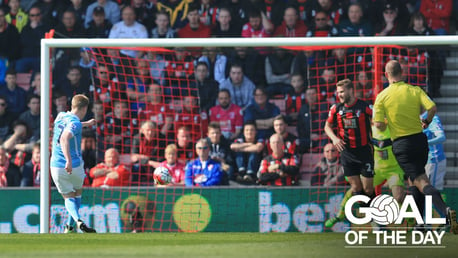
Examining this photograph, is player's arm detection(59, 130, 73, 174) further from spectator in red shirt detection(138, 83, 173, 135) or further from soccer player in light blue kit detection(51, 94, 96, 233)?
spectator in red shirt detection(138, 83, 173, 135)

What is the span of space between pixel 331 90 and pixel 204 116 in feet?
5.86

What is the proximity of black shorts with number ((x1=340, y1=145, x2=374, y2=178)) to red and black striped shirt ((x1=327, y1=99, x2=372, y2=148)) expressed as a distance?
0.06 m

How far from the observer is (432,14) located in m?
15.1

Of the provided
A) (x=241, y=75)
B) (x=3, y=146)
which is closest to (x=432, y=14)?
(x=241, y=75)

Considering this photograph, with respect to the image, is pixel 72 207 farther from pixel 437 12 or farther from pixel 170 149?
pixel 437 12

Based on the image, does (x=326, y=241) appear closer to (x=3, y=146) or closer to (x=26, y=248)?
(x=26, y=248)

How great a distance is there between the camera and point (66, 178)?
428 inches

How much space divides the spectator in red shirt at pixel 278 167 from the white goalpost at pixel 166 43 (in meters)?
1.92

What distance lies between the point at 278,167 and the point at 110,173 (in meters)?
2.19

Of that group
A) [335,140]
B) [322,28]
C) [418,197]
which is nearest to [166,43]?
[335,140]

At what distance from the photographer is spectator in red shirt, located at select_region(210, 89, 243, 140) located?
13.7 m

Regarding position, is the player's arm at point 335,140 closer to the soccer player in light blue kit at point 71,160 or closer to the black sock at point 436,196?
the black sock at point 436,196

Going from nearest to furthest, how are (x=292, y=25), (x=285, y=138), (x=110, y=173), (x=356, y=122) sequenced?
(x=356, y=122)
(x=110, y=173)
(x=285, y=138)
(x=292, y=25)

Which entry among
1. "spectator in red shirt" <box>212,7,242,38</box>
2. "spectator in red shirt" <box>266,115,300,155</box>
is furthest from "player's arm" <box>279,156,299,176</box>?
"spectator in red shirt" <box>212,7,242,38</box>
